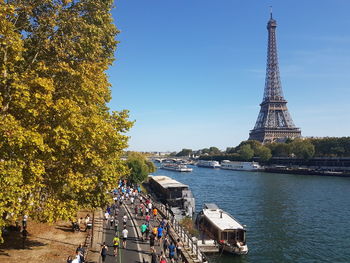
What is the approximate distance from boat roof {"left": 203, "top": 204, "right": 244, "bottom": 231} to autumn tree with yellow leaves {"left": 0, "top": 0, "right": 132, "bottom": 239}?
49.2 ft

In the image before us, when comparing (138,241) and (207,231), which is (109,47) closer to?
(138,241)

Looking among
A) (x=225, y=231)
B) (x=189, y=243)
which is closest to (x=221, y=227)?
(x=225, y=231)

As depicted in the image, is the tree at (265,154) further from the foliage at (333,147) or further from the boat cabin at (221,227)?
the boat cabin at (221,227)

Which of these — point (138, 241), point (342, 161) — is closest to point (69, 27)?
point (138, 241)

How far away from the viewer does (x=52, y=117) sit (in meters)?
15.6

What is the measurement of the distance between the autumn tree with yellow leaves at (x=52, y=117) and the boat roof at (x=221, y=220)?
49.2ft

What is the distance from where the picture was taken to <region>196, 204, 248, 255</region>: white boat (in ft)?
96.8

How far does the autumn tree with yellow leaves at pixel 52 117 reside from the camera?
14.0 metres

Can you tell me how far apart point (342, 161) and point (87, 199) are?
125 metres

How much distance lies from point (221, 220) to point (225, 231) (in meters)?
3.68

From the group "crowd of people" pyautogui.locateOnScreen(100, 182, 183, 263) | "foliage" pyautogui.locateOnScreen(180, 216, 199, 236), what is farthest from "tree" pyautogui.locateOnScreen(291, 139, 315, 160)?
"crowd of people" pyautogui.locateOnScreen(100, 182, 183, 263)

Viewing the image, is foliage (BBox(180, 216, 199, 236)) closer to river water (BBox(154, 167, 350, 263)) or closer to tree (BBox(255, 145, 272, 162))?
river water (BBox(154, 167, 350, 263))

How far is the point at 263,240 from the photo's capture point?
34750mm

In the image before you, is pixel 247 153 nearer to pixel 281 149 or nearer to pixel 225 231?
pixel 281 149
